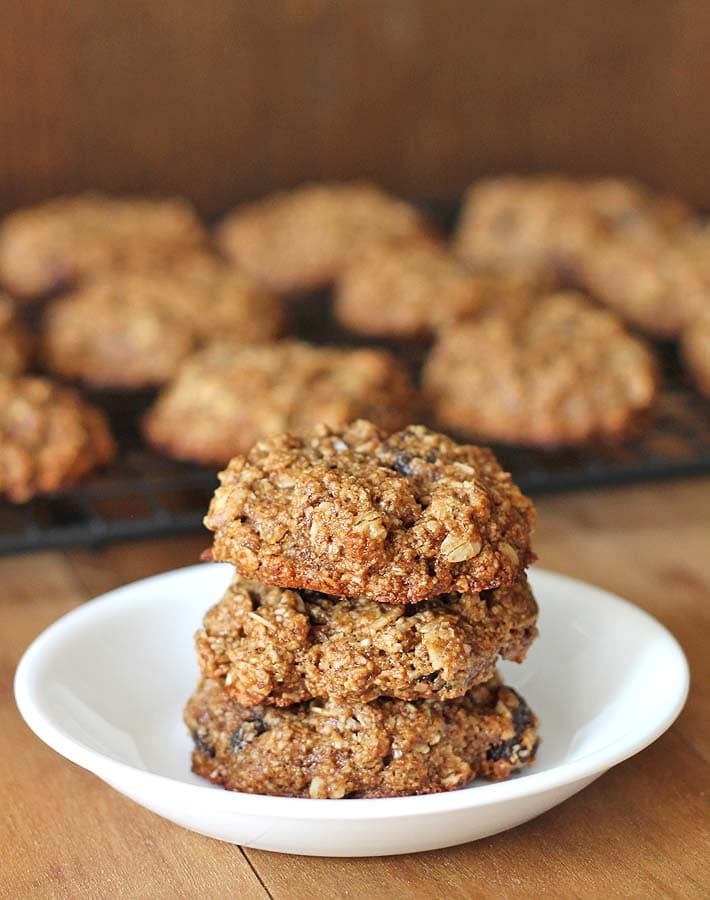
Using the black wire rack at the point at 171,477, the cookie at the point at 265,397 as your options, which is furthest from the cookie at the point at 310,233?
the cookie at the point at 265,397

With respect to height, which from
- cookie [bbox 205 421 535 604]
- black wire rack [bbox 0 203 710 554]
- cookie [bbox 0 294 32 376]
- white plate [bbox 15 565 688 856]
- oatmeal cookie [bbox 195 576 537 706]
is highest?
cookie [bbox 205 421 535 604]

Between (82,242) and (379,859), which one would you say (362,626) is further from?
(82,242)

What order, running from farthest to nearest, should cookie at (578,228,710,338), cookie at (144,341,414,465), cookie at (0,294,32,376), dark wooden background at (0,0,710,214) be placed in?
1. dark wooden background at (0,0,710,214)
2. cookie at (578,228,710,338)
3. cookie at (0,294,32,376)
4. cookie at (144,341,414,465)

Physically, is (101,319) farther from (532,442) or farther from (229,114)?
(229,114)

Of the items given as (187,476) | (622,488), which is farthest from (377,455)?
(622,488)

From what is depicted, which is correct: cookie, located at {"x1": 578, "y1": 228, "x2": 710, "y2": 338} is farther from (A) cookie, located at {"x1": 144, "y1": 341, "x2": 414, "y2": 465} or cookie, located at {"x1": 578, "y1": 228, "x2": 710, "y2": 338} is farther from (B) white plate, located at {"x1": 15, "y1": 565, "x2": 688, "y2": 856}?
(B) white plate, located at {"x1": 15, "y1": 565, "x2": 688, "y2": 856}

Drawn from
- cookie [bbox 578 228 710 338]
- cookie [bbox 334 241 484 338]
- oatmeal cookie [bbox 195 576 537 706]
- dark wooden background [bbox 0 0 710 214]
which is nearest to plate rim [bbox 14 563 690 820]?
oatmeal cookie [bbox 195 576 537 706]

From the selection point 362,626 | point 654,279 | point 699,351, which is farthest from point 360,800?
point 654,279
